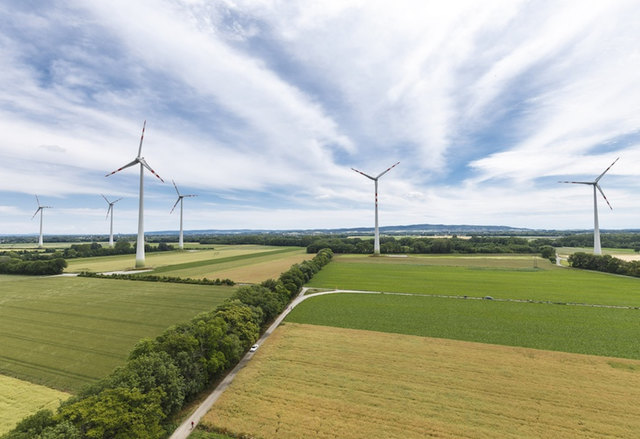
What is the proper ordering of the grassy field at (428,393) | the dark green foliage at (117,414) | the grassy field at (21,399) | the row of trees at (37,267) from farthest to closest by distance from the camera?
the row of trees at (37,267) → the grassy field at (21,399) → the grassy field at (428,393) → the dark green foliage at (117,414)

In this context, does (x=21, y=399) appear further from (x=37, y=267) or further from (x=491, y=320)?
(x=37, y=267)

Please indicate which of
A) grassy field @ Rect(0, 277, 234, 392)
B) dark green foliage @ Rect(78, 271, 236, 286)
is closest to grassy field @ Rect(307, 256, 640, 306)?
dark green foliage @ Rect(78, 271, 236, 286)

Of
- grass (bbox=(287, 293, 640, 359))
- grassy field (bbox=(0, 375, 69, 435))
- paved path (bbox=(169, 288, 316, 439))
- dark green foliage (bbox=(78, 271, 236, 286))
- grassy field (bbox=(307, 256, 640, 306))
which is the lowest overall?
paved path (bbox=(169, 288, 316, 439))

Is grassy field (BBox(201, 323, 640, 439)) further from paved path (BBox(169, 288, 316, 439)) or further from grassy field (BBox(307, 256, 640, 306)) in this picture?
grassy field (BBox(307, 256, 640, 306))

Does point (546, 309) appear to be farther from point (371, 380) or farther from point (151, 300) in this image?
point (151, 300)

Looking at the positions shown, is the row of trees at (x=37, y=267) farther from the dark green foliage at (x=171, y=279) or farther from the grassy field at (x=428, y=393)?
the grassy field at (x=428, y=393)

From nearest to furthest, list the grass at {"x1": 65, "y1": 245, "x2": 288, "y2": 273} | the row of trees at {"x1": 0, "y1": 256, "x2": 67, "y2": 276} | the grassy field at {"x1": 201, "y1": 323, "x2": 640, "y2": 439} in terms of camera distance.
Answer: the grassy field at {"x1": 201, "y1": 323, "x2": 640, "y2": 439}
the row of trees at {"x1": 0, "y1": 256, "x2": 67, "y2": 276}
the grass at {"x1": 65, "y1": 245, "x2": 288, "y2": 273}

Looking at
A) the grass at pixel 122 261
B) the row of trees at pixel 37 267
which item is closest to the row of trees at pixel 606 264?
the grass at pixel 122 261
